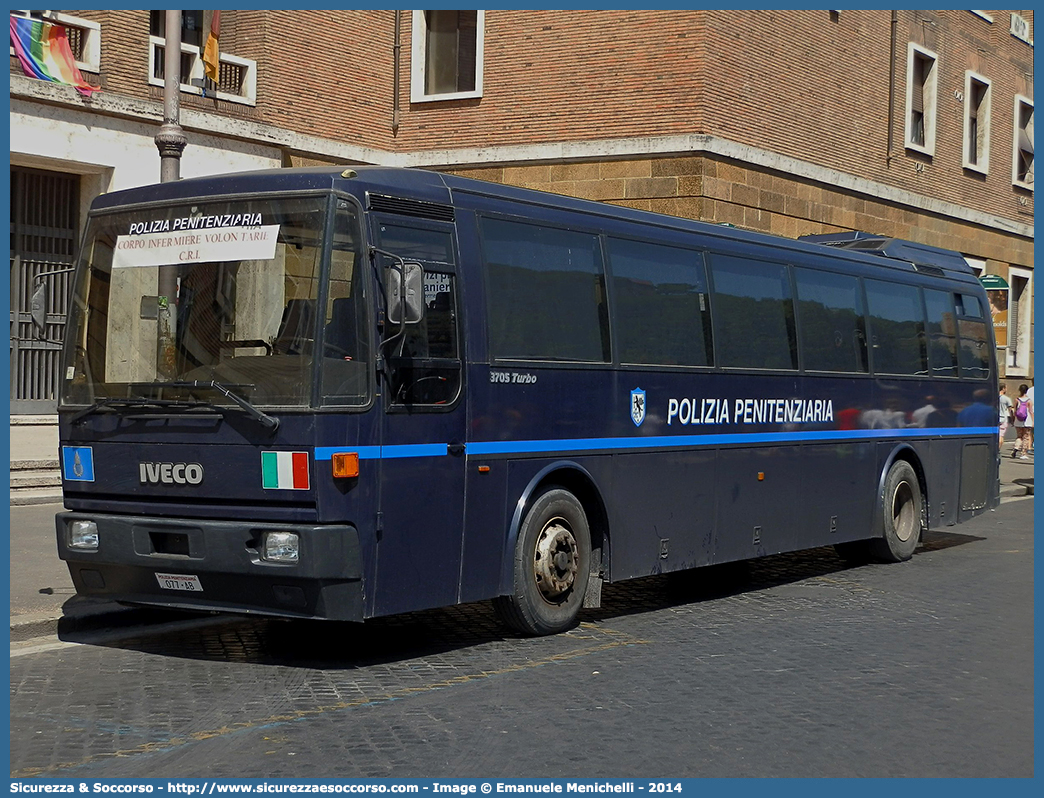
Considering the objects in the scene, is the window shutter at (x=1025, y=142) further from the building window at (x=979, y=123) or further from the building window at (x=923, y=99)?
the building window at (x=923, y=99)

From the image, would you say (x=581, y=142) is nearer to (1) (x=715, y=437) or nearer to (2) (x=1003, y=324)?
(2) (x=1003, y=324)

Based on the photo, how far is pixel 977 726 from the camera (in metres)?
7.25

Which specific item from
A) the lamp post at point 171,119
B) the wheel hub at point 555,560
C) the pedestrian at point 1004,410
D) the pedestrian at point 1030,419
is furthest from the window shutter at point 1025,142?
the wheel hub at point 555,560

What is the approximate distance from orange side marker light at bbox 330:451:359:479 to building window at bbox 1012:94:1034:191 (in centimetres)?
3233

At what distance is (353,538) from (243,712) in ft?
4.25

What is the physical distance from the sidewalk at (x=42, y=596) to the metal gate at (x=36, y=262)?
5744mm

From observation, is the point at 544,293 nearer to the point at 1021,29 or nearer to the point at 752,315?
the point at 752,315

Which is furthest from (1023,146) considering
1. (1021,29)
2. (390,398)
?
(390,398)

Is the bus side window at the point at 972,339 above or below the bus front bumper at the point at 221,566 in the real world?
above

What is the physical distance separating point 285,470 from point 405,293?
120 centimetres

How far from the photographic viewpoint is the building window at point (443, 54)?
2648 centimetres

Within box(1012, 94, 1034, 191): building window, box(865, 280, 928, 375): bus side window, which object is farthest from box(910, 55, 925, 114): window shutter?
box(865, 280, 928, 375): bus side window

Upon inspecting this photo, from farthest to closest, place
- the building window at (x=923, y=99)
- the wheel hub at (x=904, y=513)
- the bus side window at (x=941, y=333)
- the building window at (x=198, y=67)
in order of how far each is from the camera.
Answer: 1. the building window at (x=923, y=99)
2. the building window at (x=198, y=67)
3. the bus side window at (x=941, y=333)
4. the wheel hub at (x=904, y=513)

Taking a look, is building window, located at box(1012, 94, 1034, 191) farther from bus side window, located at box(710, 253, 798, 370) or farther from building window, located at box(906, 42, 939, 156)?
bus side window, located at box(710, 253, 798, 370)
